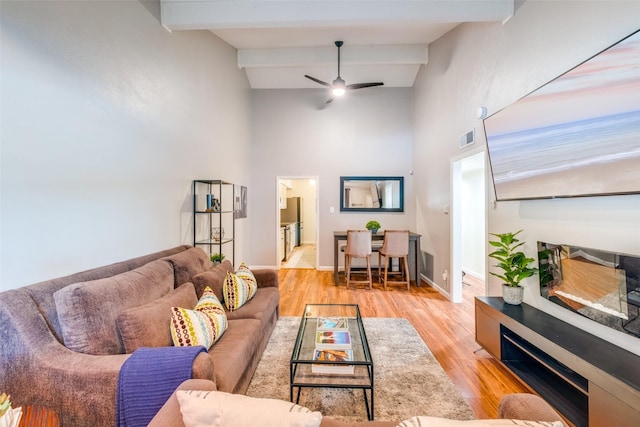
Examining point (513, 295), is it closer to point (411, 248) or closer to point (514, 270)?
point (514, 270)

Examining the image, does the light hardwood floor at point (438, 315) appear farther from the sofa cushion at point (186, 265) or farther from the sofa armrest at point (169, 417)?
the sofa armrest at point (169, 417)

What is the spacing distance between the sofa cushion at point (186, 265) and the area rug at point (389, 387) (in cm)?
95

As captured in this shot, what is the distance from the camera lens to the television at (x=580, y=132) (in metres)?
1.43

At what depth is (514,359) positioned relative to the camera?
7.02 feet

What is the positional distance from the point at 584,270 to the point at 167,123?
144 inches

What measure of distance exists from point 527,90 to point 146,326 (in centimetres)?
330

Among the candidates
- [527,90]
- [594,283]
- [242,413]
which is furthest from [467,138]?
[242,413]

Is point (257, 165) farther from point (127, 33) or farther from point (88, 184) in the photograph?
point (88, 184)

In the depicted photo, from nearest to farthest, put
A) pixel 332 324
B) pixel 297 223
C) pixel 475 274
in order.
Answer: pixel 332 324 < pixel 475 274 < pixel 297 223

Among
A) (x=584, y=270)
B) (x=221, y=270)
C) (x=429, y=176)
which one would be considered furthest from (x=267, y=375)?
(x=429, y=176)

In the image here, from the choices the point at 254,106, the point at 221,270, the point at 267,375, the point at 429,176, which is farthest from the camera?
the point at 254,106

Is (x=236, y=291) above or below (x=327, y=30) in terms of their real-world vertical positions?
below

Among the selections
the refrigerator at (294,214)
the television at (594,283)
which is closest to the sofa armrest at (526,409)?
the television at (594,283)

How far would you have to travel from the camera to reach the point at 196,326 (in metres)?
1.59
